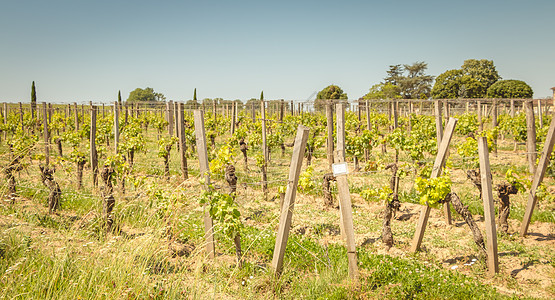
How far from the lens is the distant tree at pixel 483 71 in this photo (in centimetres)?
4870

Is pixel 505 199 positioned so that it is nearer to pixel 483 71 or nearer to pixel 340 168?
pixel 340 168

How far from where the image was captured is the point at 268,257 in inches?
171

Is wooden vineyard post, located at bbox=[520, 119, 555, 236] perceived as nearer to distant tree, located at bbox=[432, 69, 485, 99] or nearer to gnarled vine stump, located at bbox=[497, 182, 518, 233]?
gnarled vine stump, located at bbox=[497, 182, 518, 233]

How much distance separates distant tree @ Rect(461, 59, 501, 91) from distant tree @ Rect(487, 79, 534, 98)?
4989 mm

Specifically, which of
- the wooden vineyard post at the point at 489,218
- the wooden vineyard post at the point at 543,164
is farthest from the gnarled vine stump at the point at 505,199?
the wooden vineyard post at the point at 489,218

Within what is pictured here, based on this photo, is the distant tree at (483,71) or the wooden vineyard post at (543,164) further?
the distant tree at (483,71)

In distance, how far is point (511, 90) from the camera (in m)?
41.7

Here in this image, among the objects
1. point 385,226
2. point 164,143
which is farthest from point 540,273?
point 164,143

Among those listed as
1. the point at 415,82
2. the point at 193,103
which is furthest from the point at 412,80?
the point at 193,103

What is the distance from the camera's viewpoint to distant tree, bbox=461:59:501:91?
4870 centimetres

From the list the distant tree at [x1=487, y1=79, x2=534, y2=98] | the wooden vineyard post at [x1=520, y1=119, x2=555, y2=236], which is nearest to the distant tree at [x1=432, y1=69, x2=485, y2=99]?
the distant tree at [x1=487, y1=79, x2=534, y2=98]

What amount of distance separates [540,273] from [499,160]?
7.73 m

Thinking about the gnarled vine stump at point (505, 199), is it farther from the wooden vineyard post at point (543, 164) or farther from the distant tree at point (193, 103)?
the distant tree at point (193, 103)

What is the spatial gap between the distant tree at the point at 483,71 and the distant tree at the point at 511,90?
4989 millimetres
